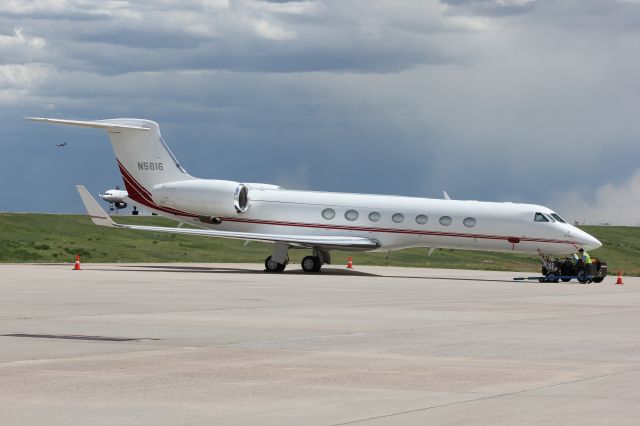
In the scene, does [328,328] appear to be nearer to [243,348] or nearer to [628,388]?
[243,348]

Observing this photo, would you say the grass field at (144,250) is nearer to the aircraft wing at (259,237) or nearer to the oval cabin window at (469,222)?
the aircraft wing at (259,237)

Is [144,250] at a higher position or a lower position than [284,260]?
higher

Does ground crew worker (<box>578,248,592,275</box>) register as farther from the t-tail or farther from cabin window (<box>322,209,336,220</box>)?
the t-tail

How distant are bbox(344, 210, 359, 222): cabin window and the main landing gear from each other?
72.4 inches

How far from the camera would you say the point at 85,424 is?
9617 mm

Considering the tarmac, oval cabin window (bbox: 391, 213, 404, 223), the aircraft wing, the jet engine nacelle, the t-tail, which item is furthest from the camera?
the t-tail

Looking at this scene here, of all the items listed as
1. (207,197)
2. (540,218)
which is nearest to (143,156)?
(207,197)

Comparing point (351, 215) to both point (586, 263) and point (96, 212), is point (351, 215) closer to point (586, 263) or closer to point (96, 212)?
point (586, 263)

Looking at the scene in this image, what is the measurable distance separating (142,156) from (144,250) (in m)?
18.0

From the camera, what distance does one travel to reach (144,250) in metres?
64.9

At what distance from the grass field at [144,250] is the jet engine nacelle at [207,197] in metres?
13.0

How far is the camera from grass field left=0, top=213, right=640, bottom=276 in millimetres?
60312

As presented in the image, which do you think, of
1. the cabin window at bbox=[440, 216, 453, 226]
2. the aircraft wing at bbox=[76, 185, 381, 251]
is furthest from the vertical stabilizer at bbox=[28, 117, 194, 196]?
the cabin window at bbox=[440, 216, 453, 226]

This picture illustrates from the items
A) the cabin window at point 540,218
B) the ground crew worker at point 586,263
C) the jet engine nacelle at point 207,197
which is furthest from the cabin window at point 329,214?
the ground crew worker at point 586,263
